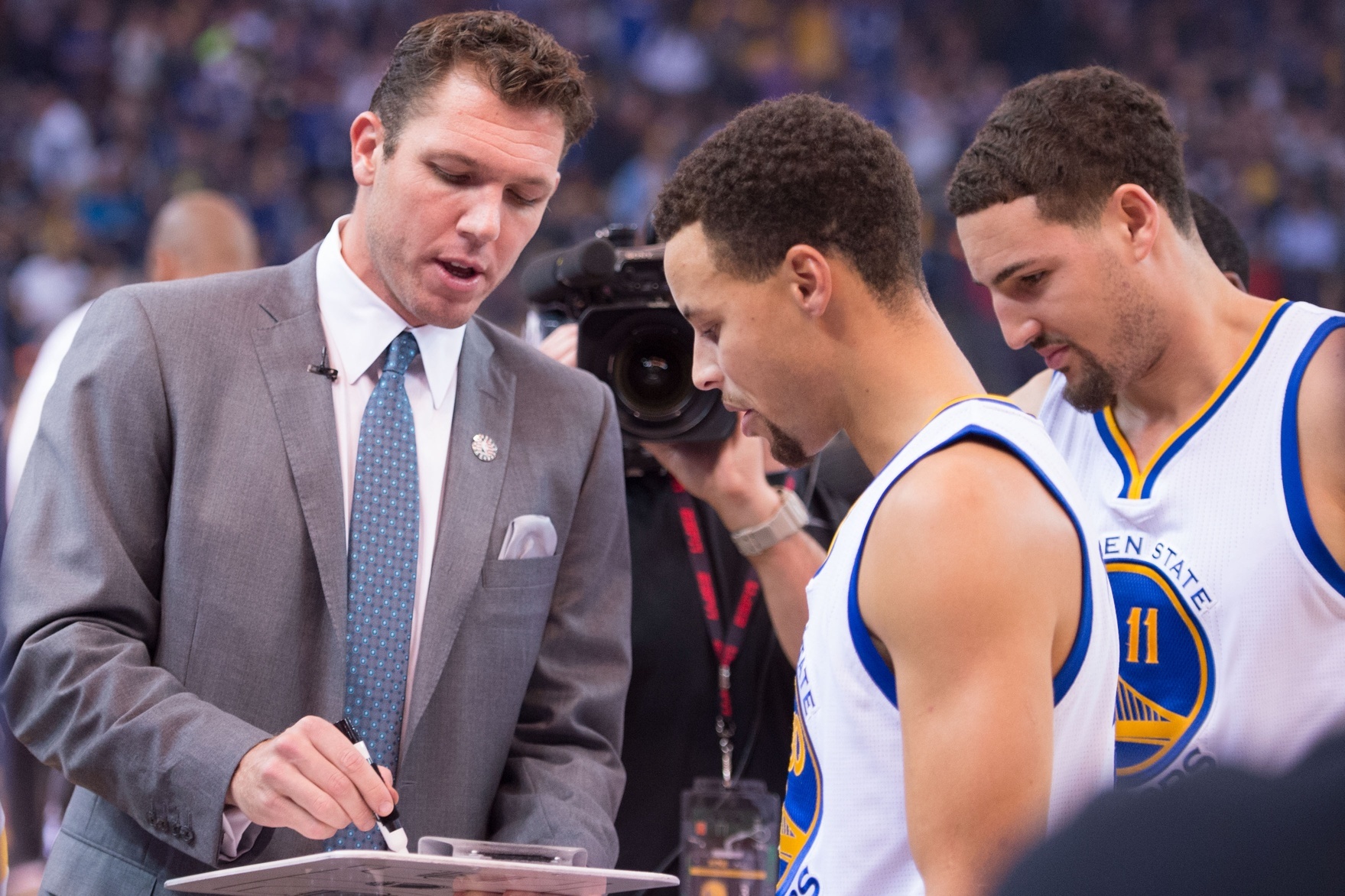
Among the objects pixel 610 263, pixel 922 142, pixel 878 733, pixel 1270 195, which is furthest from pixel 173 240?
pixel 1270 195

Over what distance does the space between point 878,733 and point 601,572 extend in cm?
76

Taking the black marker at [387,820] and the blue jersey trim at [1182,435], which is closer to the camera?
the black marker at [387,820]

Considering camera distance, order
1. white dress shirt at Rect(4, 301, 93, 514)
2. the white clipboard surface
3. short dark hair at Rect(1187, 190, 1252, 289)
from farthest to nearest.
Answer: white dress shirt at Rect(4, 301, 93, 514) → short dark hair at Rect(1187, 190, 1252, 289) → the white clipboard surface

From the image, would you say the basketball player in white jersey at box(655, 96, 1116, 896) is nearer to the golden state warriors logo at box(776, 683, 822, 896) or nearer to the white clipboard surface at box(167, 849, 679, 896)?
the golden state warriors logo at box(776, 683, 822, 896)

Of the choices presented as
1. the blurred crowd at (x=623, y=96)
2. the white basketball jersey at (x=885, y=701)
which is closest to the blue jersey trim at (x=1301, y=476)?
the white basketball jersey at (x=885, y=701)

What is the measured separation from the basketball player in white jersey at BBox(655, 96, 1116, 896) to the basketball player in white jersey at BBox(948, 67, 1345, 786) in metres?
0.52

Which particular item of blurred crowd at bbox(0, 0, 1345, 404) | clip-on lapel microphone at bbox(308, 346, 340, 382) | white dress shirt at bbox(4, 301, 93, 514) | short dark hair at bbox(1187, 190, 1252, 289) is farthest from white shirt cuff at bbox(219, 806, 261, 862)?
blurred crowd at bbox(0, 0, 1345, 404)

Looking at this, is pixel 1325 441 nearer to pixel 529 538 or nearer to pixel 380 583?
pixel 529 538

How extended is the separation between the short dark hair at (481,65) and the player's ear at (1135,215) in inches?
31.4

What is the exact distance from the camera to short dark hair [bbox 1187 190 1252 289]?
236cm

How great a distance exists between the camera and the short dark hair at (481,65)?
1.80 m

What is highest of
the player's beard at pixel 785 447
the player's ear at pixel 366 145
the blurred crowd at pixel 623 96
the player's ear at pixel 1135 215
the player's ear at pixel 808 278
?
the blurred crowd at pixel 623 96

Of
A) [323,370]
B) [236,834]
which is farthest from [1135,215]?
[236,834]

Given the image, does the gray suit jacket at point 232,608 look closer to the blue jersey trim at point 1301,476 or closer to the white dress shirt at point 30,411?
the blue jersey trim at point 1301,476
